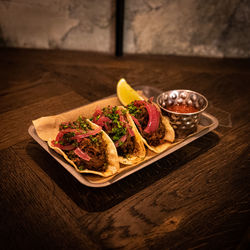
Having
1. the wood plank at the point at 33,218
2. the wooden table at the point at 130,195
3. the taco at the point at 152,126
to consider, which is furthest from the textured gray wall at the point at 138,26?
the wood plank at the point at 33,218

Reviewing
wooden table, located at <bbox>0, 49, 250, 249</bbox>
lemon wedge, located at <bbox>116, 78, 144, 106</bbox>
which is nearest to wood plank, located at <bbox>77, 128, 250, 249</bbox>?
wooden table, located at <bbox>0, 49, 250, 249</bbox>

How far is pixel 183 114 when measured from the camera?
6.84ft

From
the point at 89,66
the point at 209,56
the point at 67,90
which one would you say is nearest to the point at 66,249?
the point at 67,90

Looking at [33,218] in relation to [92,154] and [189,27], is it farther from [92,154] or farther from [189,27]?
[189,27]

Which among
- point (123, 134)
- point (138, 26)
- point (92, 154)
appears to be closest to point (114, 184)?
point (92, 154)

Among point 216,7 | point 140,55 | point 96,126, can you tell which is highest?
point 216,7

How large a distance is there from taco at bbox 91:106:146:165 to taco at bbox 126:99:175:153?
0.06 meters

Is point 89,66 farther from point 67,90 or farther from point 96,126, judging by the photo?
point 96,126

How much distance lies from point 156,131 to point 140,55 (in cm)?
243

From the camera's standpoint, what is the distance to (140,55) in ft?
14.2

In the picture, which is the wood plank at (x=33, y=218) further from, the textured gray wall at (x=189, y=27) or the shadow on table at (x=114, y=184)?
the textured gray wall at (x=189, y=27)

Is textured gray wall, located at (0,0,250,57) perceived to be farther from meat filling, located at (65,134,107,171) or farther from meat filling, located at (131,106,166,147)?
meat filling, located at (65,134,107,171)

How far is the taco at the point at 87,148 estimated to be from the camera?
184 cm

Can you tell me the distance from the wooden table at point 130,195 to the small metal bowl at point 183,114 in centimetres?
15
